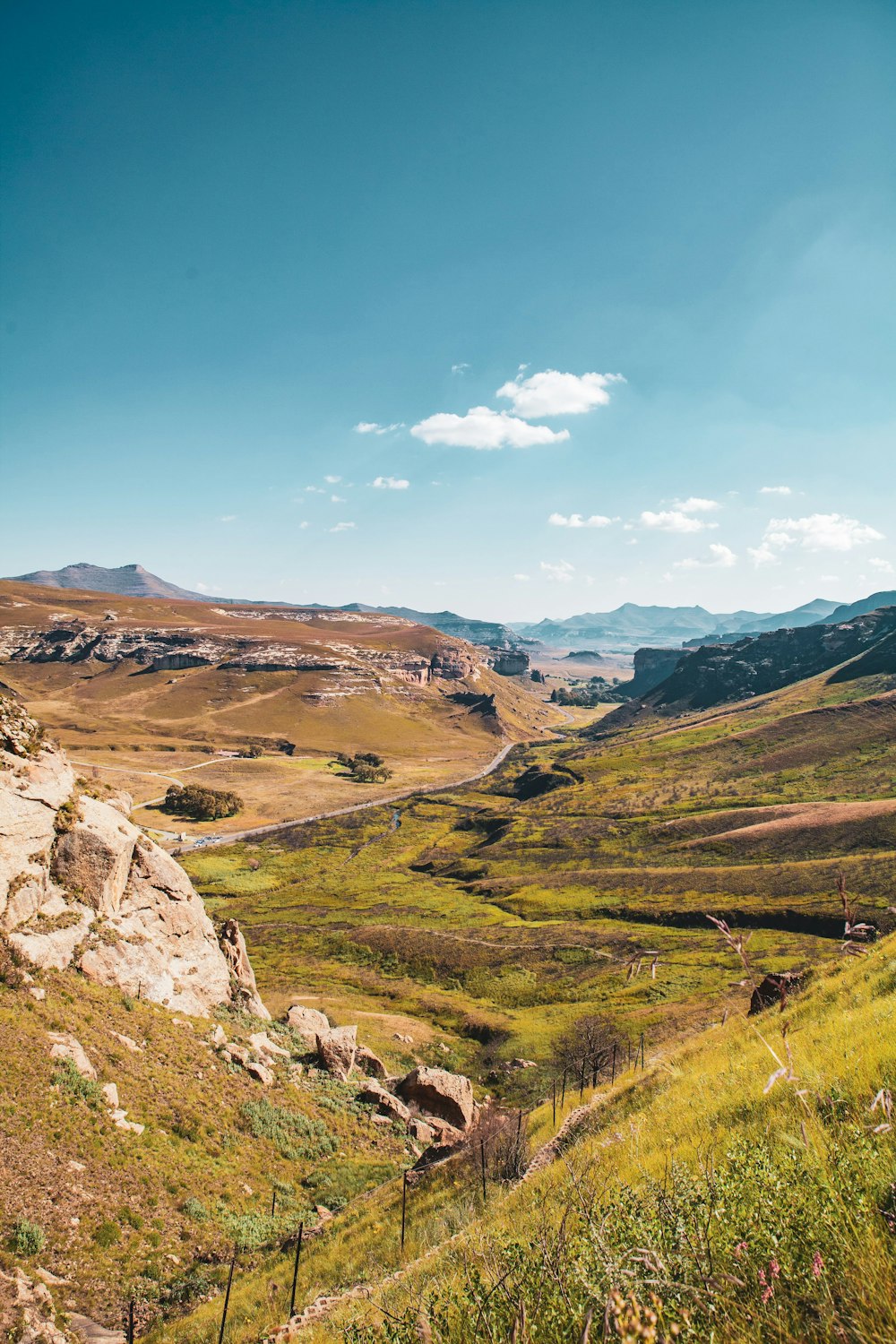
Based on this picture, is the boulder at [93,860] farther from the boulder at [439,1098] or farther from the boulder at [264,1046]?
the boulder at [439,1098]

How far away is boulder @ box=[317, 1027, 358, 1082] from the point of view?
98.0 feet

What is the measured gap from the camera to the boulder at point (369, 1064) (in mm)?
32875

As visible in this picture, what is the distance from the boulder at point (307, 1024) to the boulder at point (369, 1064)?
2.39m

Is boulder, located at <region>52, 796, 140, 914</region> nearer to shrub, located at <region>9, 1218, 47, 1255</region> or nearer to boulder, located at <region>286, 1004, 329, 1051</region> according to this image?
boulder, located at <region>286, 1004, 329, 1051</region>

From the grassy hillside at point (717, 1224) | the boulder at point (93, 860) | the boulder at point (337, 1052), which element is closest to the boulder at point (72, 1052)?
the boulder at point (93, 860)

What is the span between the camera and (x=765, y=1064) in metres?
9.20

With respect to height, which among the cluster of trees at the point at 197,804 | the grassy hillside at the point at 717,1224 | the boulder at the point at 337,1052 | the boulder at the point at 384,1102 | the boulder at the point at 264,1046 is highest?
the grassy hillside at the point at 717,1224

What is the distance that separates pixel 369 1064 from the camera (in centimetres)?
3316

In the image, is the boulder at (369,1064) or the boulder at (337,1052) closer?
the boulder at (337,1052)

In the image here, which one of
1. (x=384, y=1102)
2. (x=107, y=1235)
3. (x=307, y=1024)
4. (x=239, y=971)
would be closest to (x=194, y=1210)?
(x=107, y=1235)

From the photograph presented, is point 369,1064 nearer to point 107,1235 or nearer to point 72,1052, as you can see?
point 72,1052

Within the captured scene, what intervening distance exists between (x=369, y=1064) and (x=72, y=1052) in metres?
18.6

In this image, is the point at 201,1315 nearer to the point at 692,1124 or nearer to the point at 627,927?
the point at 692,1124

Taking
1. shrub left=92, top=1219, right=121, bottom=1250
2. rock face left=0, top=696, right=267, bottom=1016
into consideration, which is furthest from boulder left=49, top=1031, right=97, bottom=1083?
shrub left=92, top=1219, right=121, bottom=1250
